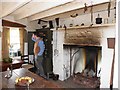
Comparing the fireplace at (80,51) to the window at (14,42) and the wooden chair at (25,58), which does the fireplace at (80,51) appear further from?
the window at (14,42)

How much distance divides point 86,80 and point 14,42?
3.55 m

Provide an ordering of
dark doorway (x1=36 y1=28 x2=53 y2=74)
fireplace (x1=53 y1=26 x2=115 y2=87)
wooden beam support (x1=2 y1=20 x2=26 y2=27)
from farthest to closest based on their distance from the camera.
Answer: wooden beam support (x1=2 y1=20 x2=26 y2=27) < dark doorway (x1=36 y1=28 x2=53 y2=74) < fireplace (x1=53 y1=26 x2=115 y2=87)

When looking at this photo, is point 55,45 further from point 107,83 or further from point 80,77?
point 107,83

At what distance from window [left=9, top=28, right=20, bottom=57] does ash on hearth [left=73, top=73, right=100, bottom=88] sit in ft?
9.81

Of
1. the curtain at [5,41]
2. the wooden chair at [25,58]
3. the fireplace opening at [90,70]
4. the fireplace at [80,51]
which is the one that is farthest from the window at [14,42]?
the fireplace opening at [90,70]

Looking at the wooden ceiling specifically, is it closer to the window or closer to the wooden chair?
the window

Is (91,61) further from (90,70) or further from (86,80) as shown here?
(86,80)

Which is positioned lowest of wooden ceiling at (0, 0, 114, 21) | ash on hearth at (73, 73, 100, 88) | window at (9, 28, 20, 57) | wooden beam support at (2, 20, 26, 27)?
ash on hearth at (73, 73, 100, 88)

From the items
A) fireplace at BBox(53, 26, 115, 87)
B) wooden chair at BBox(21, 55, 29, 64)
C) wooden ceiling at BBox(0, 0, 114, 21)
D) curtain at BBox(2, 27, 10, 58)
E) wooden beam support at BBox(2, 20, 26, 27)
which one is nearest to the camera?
wooden ceiling at BBox(0, 0, 114, 21)

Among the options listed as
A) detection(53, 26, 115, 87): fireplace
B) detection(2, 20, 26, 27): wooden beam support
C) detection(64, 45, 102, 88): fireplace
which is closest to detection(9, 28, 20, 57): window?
detection(2, 20, 26, 27): wooden beam support

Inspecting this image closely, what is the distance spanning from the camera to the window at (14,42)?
603 centimetres

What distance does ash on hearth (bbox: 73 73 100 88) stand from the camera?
3980mm

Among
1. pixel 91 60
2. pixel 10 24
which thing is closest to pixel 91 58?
pixel 91 60

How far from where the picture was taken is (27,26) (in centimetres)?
612
